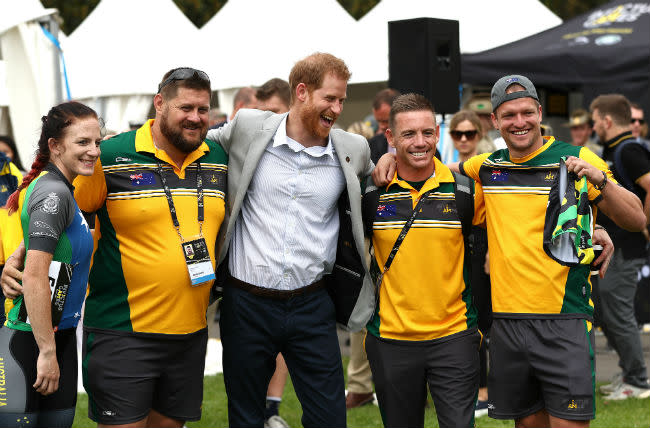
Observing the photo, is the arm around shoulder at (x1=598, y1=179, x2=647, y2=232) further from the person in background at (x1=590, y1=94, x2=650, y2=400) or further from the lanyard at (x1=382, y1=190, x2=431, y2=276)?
the person in background at (x1=590, y1=94, x2=650, y2=400)

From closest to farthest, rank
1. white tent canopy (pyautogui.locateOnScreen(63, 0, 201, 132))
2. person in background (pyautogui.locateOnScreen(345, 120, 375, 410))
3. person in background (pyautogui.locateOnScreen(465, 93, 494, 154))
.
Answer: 1. person in background (pyautogui.locateOnScreen(345, 120, 375, 410))
2. person in background (pyautogui.locateOnScreen(465, 93, 494, 154))
3. white tent canopy (pyautogui.locateOnScreen(63, 0, 201, 132))

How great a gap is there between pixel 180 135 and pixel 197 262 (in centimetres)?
62

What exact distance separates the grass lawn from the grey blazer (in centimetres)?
219

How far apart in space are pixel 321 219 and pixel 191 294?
757 mm

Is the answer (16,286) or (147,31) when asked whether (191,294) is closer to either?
(16,286)

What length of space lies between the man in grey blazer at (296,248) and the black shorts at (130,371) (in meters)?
0.31

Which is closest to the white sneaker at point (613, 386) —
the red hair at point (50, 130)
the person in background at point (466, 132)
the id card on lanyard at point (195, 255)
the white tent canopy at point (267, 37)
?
the person in background at point (466, 132)

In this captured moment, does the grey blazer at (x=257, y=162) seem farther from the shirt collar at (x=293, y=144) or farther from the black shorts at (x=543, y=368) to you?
the black shorts at (x=543, y=368)

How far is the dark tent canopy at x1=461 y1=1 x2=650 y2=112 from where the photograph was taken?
428 inches

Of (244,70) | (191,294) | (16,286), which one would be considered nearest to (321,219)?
(191,294)

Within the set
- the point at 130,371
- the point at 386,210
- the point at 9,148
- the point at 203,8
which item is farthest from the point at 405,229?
the point at 203,8

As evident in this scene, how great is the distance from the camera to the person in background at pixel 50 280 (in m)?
3.80

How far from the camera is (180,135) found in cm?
428

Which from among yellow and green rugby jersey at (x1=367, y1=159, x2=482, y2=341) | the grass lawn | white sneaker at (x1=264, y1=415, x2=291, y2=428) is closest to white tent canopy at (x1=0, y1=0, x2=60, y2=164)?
the grass lawn
